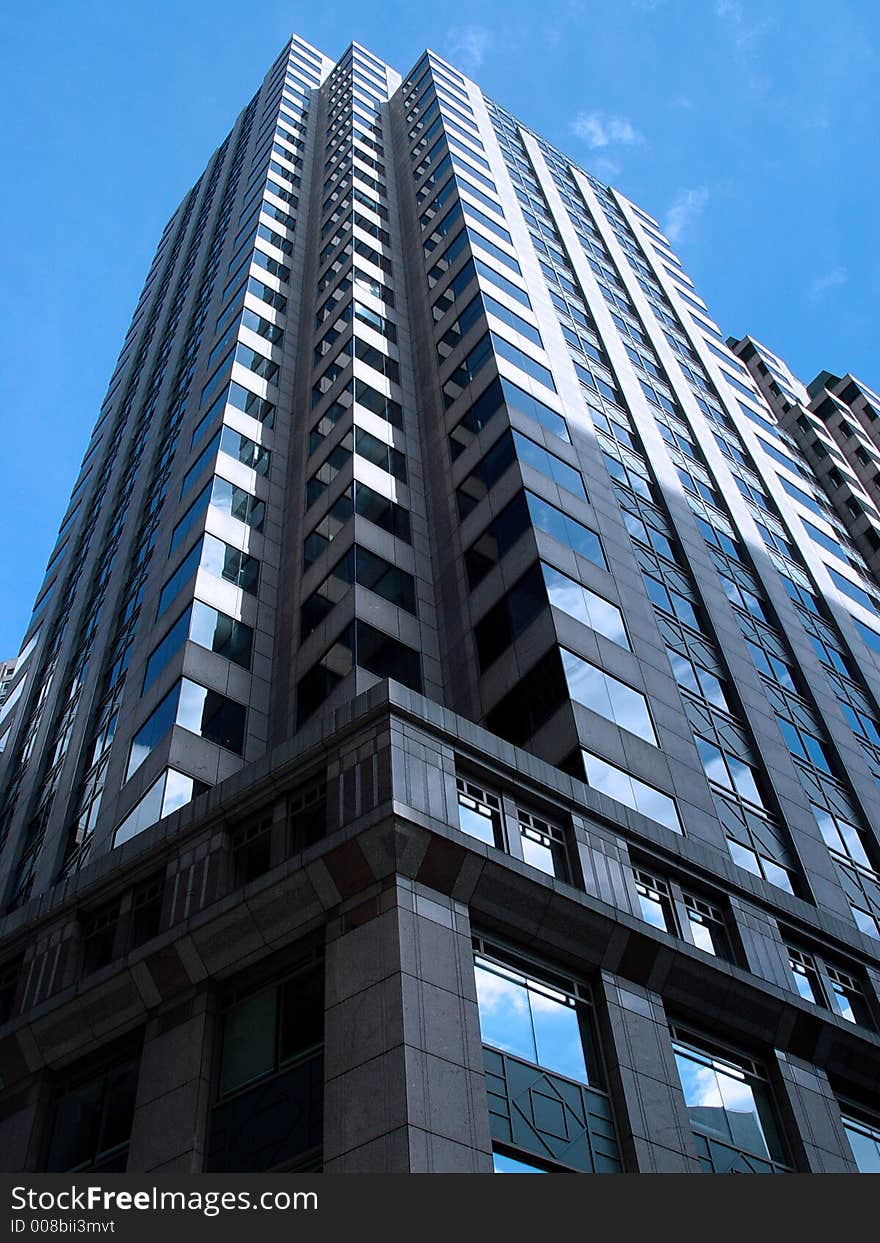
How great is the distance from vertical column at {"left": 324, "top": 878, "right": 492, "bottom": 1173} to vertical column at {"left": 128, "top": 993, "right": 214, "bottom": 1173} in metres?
2.81

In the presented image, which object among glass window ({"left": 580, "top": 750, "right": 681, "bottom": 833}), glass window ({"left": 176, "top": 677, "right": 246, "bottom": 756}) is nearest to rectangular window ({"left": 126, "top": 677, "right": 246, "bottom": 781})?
glass window ({"left": 176, "top": 677, "right": 246, "bottom": 756})

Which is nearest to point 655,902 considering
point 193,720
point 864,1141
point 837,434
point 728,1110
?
point 728,1110

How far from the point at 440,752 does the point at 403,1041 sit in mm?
6509

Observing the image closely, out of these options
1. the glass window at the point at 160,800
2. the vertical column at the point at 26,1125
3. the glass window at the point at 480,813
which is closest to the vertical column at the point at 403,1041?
the glass window at the point at 480,813

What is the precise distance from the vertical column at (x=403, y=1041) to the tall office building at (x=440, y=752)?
0.06m

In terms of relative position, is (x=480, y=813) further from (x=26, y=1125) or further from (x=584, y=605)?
(x=26, y=1125)

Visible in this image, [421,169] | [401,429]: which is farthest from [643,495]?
[421,169]

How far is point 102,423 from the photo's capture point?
223 feet

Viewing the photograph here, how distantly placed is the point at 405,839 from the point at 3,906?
787 inches

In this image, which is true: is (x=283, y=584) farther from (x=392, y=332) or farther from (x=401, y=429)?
(x=392, y=332)

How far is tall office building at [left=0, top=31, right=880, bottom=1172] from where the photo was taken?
68.7 feet

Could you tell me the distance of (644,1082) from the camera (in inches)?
843

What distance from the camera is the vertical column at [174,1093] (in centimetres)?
2031

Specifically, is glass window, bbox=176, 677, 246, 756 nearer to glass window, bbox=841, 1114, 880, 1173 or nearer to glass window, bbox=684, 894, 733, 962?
glass window, bbox=684, 894, 733, 962
